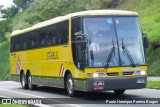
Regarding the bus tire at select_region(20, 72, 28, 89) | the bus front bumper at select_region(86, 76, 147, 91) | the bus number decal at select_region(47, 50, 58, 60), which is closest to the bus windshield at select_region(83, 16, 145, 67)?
the bus front bumper at select_region(86, 76, 147, 91)

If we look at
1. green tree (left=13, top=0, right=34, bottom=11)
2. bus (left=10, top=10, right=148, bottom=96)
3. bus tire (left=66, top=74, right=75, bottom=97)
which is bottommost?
bus tire (left=66, top=74, right=75, bottom=97)

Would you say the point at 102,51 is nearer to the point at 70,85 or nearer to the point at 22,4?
the point at 70,85

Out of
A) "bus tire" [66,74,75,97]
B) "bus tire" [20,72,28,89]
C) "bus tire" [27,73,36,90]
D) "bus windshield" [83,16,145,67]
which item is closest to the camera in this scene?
"bus windshield" [83,16,145,67]

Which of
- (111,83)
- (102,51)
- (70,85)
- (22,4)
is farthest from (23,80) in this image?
(22,4)

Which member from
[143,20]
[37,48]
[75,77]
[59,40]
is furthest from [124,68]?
[143,20]

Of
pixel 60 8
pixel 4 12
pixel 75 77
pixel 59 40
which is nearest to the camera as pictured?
pixel 75 77

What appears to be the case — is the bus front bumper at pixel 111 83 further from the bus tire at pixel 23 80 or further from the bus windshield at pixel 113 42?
the bus tire at pixel 23 80

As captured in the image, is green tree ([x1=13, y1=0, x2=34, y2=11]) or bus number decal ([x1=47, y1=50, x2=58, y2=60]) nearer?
bus number decal ([x1=47, y1=50, x2=58, y2=60])

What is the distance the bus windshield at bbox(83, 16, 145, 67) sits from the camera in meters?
18.2

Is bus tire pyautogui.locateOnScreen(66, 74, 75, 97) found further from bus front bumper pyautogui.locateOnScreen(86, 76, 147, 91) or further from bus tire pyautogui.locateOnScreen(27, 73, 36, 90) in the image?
bus tire pyautogui.locateOnScreen(27, 73, 36, 90)

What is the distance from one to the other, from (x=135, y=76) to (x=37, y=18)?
3895 cm

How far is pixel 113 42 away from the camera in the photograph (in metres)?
18.5

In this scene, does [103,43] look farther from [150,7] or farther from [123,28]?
[150,7]

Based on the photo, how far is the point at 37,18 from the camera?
5638cm
